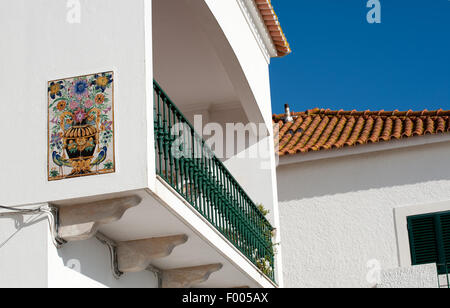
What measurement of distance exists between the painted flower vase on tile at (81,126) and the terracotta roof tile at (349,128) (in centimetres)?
835

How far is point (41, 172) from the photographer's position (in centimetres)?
775

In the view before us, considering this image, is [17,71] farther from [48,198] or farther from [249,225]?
[249,225]

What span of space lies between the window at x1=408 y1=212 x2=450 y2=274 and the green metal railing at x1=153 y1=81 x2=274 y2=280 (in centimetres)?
379

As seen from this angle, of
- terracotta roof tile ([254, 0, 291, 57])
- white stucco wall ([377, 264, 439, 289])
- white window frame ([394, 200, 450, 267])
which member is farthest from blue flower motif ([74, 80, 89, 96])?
white window frame ([394, 200, 450, 267])

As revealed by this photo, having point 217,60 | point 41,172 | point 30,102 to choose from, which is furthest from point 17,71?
point 217,60

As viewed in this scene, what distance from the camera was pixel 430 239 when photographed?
49.5 ft

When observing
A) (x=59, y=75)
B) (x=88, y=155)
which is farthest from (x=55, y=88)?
(x=88, y=155)

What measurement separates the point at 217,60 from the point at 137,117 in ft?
14.5

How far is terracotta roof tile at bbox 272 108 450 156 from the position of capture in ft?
51.1

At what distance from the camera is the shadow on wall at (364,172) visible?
50.8 feet

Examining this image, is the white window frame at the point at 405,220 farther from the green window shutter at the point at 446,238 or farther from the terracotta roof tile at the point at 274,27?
the terracotta roof tile at the point at 274,27

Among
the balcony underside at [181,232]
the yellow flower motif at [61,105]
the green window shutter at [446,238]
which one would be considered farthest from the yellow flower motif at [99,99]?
the green window shutter at [446,238]

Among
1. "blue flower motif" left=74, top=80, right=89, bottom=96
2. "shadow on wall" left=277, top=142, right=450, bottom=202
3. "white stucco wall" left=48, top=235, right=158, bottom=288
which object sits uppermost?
"shadow on wall" left=277, top=142, right=450, bottom=202

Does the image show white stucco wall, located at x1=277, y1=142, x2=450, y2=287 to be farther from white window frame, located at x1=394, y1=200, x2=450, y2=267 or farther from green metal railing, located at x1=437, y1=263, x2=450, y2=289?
green metal railing, located at x1=437, y1=263, x2=450, y2=289
